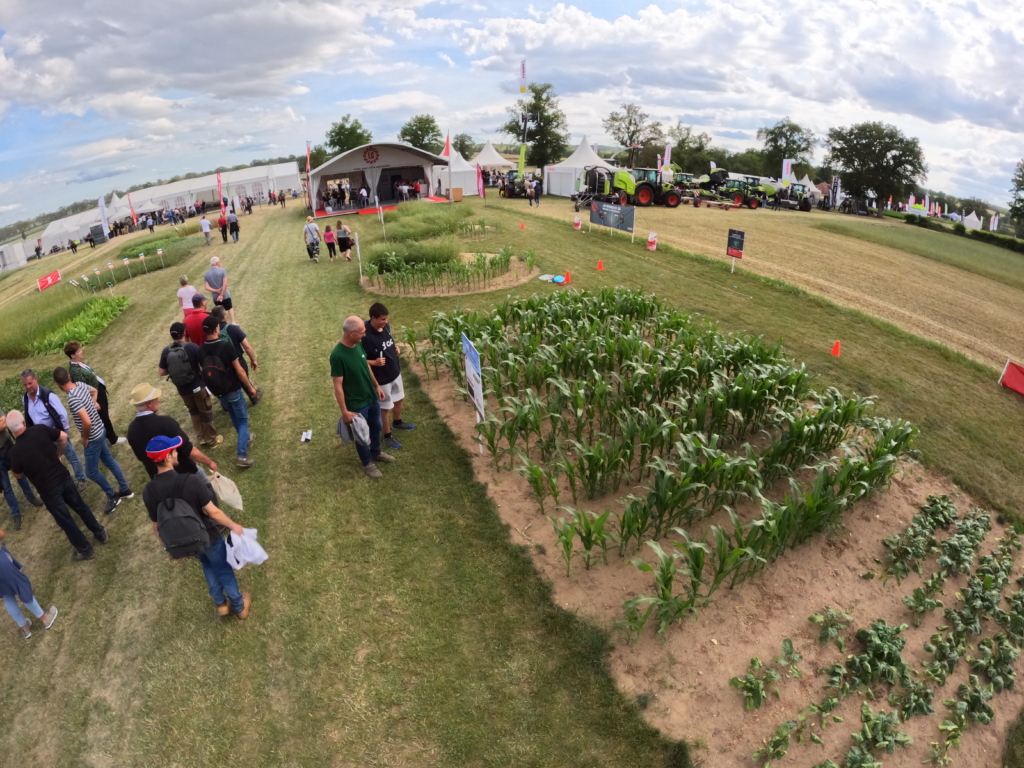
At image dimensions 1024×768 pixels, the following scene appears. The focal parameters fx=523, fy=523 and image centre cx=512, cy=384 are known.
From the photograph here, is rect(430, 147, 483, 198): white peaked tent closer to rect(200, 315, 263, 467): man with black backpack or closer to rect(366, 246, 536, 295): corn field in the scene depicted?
rect(366, 246, 536, 295): corn field

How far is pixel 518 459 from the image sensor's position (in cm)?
603

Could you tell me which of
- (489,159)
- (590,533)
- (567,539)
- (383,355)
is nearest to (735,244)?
(383,355)

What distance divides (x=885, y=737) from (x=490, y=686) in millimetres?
2507

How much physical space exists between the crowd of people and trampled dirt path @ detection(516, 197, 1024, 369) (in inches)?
425

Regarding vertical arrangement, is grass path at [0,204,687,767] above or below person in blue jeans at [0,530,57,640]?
below

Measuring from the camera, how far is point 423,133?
53125mm

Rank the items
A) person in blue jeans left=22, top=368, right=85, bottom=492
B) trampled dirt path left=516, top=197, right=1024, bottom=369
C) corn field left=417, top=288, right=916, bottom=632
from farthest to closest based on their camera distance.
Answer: trampled dirt path left=516, top=197, right=1024, bottom=369 < person in blue jeans left=22, top=368, right=85, bottom=492 < corn field left=417, top=288, right=916, bottom=632

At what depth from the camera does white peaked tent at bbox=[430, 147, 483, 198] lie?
30578 millimetres

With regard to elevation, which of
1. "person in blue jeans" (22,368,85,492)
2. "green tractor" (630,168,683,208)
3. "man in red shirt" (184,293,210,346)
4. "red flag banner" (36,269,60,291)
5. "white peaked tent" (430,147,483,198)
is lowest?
"red flag banner" (36,269,60,291)

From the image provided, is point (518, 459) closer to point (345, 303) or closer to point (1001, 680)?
point (1001, 680)

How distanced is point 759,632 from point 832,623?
0.57 metres

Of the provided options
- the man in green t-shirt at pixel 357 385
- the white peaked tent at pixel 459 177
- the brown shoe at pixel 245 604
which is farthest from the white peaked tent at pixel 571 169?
the brown shoe at pixel 245 604

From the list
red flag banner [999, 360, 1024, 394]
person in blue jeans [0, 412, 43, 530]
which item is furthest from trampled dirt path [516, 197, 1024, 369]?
person in blue jeans [0, 412, 43, 530]

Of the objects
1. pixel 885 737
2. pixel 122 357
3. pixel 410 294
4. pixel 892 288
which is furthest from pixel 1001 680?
pixel 892 288
